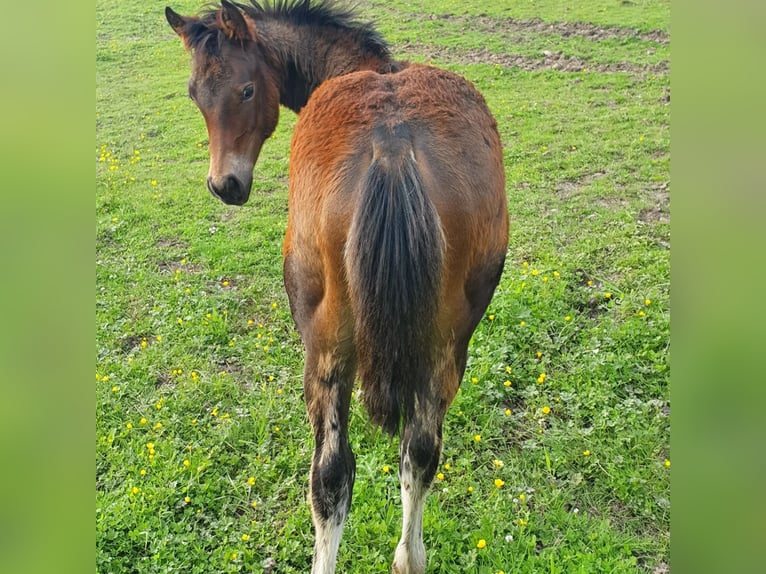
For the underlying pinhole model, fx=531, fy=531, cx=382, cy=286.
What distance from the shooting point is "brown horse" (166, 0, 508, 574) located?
179 centimetres

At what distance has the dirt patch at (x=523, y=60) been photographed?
9.34 m

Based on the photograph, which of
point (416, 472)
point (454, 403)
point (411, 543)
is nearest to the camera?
point (416, 472)

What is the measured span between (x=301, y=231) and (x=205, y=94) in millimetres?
1162

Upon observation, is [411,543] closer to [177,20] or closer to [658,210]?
[177,20]

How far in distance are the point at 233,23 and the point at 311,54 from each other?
471 millimetres

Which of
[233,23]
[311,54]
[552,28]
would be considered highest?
[233,23]

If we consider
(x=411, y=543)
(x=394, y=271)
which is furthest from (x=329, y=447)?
(x=394, y=271)

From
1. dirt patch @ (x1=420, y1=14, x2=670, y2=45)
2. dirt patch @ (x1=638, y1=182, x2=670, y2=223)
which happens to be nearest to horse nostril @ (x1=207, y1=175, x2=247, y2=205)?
dirt patch @ (x1=638, y1=182, x2=670, y2=223)

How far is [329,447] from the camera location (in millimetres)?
2160

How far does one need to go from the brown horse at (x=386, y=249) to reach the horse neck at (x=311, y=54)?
1.19ft

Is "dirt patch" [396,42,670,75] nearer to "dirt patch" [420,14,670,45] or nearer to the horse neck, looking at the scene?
"dirt patch" [420,14,670,45]

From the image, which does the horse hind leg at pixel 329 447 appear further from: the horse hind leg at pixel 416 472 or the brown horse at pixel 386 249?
the horse hind leg at pixel 416 472

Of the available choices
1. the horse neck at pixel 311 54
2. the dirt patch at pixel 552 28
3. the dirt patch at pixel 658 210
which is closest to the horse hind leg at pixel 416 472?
the horse neck at pixel 311 54
